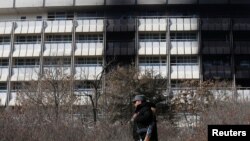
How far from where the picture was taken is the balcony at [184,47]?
5881 cm

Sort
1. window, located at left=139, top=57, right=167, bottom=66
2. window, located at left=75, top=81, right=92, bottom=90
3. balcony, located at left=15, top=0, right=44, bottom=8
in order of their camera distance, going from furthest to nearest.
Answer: balcony, located at left=15, top=0, right=44, bottom=8, window, located at left=139, top=57, right=167, bottom=66, window, located at left=75, top=81, right=92, bottom=90

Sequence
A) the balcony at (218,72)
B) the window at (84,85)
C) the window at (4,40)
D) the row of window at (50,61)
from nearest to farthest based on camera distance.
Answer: the window at (84,85), the balcony at (218,72), the row of window at (50,61), the window at (4,40)

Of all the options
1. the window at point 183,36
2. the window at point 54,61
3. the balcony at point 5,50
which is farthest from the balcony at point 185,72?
the balcony at point 5,50

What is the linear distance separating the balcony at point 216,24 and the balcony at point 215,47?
183cm

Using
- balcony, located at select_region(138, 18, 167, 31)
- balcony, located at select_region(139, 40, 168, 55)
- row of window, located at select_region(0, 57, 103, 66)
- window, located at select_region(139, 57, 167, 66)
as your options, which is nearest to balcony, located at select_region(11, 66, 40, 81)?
row of window, located at select_region(0, 57, 103, 66)

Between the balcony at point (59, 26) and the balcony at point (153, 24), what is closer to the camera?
the balcony at point (153, 24)

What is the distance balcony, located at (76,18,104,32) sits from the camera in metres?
59.9

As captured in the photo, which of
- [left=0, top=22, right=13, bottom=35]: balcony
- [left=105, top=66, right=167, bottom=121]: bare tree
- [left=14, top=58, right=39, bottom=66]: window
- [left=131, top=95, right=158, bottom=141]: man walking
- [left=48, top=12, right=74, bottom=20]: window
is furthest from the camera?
[left=48, top=12, right=74, bottom=20]: window

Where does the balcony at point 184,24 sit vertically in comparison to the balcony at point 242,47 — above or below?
above

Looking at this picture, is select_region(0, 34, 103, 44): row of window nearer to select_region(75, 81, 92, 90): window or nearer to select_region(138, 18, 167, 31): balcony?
select_region(138, 18, 167, 31): balcony

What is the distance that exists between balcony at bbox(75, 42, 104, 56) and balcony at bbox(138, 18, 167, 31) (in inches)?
230

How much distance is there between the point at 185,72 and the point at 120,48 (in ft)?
29.1

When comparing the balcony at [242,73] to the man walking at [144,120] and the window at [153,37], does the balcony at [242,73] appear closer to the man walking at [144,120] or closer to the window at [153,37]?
the window at [153,37]

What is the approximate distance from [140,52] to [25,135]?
4217cm
